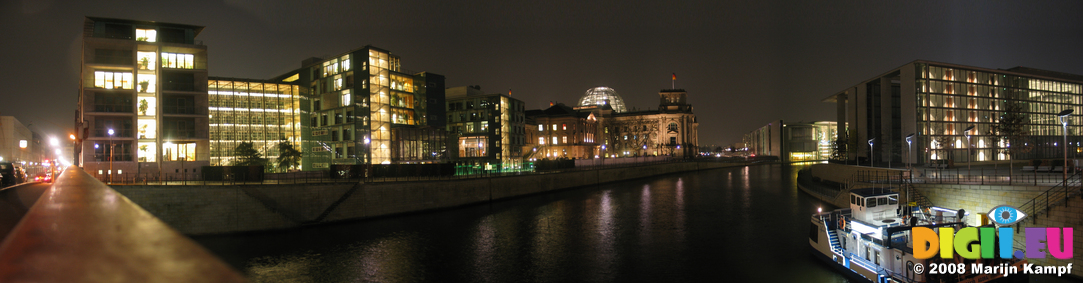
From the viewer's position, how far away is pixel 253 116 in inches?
2660

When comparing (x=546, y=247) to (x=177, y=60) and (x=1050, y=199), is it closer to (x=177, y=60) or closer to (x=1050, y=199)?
(x=1050, y=199)

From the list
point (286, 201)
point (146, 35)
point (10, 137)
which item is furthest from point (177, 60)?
point (10, 137)

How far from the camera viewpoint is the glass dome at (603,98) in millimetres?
188000

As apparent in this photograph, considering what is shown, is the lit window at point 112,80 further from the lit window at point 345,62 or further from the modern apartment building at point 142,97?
the lit window at point 345,62

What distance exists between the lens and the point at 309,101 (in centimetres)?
7131

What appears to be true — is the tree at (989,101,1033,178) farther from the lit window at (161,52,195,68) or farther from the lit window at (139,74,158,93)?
the lit window at (139,74,158,93)

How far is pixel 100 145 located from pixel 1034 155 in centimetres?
12064

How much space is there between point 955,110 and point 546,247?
235 feet

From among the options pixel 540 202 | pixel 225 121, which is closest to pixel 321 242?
pixel 540 202

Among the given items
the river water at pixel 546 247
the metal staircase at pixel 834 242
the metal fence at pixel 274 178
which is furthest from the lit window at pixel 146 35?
the metal staircase at pixel 834 242

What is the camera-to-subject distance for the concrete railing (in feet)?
6.74

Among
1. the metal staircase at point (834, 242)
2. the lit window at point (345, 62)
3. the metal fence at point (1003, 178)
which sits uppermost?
the lit window at point (345, 62)

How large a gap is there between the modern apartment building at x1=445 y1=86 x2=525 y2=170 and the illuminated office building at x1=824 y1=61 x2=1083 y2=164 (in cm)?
5640

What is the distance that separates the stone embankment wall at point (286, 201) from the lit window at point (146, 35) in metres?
26.1
